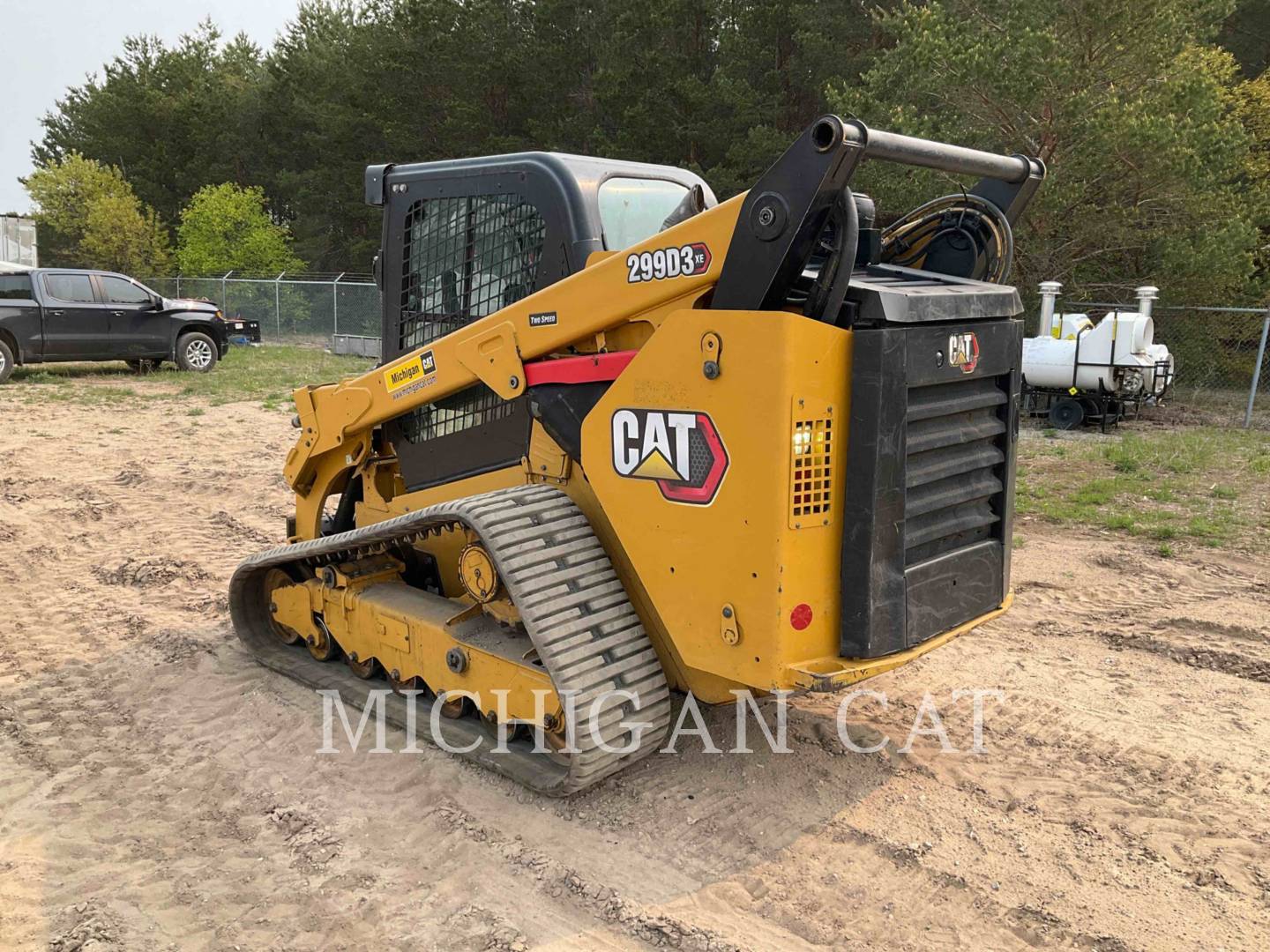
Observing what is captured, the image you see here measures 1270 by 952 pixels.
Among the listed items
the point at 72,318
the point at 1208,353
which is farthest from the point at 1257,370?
the point at 72,318

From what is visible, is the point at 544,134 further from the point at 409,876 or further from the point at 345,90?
the point at 409,876

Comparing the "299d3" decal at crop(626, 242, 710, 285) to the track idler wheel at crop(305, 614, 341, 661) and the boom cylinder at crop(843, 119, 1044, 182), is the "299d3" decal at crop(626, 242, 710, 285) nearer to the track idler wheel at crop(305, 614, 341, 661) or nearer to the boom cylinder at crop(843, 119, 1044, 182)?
the boom cylinder at crop(843, 119, 1044, 182)

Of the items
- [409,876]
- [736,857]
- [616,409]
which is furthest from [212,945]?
[616,409]

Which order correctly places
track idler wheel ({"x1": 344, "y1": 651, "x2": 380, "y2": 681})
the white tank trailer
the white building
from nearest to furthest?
track idler wheel ({"x1": 344, "y1": 651, "x2": 380, "y2": 681}) < the white tank trailer < the white building

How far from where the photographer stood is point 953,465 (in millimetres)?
3643

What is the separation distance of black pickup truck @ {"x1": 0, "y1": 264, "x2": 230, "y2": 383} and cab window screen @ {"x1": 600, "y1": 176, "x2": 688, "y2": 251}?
591 inches

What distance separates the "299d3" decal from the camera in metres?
3.41

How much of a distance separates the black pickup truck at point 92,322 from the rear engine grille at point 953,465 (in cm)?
1663

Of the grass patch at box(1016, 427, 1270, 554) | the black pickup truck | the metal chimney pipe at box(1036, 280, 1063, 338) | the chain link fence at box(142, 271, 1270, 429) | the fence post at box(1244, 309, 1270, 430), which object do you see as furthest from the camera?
the black pickup truck

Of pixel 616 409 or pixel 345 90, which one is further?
pixel 345 90

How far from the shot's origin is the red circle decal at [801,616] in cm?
331

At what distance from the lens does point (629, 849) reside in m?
3.57

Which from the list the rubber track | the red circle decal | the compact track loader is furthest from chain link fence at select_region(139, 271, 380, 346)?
the red circle decal

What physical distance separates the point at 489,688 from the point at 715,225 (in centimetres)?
205
